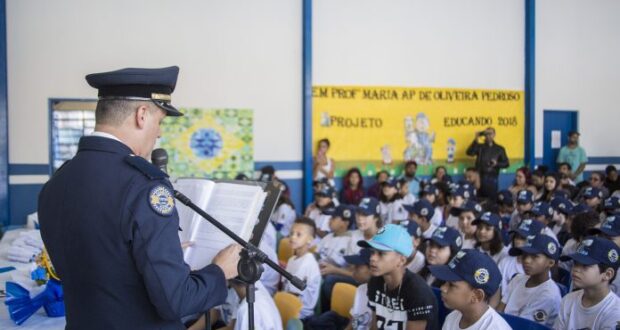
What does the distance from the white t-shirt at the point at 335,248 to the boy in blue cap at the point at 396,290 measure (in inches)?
64.8

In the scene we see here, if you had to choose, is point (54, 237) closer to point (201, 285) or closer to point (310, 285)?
point (201, 285)

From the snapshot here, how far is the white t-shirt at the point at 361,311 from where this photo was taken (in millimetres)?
3207

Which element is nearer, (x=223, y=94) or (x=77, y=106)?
(x=77, y=106)

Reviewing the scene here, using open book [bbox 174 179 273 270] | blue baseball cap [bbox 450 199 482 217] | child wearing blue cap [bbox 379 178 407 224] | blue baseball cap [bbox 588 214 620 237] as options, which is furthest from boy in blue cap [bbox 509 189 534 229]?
open book [bbox 174 179 273 270]

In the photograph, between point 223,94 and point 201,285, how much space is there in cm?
751

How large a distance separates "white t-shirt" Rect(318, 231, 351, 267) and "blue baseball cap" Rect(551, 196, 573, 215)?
2.30 m

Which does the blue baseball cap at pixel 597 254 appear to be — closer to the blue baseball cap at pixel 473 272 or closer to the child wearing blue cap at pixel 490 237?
the blue baseball cap at pixel 473 272

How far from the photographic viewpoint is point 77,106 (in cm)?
820

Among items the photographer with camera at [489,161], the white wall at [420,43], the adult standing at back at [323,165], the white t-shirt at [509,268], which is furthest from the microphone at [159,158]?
the photographer with camera at [489,161]

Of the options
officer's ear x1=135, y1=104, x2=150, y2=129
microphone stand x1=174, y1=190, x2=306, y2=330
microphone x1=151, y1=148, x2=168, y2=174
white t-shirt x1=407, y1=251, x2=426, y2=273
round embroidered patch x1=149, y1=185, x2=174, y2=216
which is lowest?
white t-shirt x1=407, y1=251, x2=426, y2=273

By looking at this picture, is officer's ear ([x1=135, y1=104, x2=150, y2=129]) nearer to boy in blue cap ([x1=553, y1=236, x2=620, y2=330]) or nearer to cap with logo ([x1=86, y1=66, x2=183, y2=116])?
cap with logo ([x1=86, y1=66, x2=183, y2=116])

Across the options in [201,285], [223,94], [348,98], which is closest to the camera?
[201,285]

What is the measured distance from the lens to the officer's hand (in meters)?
1.66

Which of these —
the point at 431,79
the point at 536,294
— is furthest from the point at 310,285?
the point at 431,79
